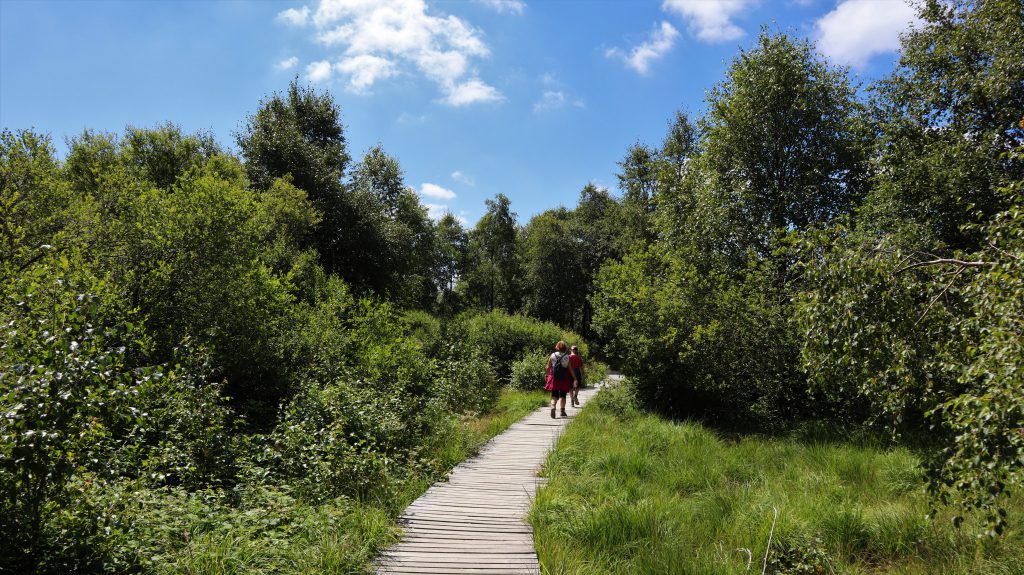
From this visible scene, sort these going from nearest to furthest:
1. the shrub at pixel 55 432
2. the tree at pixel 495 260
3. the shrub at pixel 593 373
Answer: the shrub at pixel 55 432, the shrub at pixel 593 373, the tree at pixel 495 260

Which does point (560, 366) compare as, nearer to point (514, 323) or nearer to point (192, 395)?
point (192, 395)

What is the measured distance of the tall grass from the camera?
476cm

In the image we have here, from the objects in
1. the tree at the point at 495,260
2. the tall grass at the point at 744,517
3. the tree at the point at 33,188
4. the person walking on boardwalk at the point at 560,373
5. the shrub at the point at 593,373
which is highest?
the tree at the point at 495,260

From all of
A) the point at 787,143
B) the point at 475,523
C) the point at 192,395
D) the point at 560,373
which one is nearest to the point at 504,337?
the point at 560,373

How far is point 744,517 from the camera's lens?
557 centimetres

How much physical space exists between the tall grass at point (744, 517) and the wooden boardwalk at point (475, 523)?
11.5 inches

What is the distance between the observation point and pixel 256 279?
11656mm

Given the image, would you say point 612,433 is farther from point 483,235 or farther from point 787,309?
point 483,235

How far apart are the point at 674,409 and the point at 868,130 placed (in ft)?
30.9

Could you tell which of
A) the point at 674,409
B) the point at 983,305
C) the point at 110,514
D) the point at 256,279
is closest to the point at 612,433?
the point at 674,409

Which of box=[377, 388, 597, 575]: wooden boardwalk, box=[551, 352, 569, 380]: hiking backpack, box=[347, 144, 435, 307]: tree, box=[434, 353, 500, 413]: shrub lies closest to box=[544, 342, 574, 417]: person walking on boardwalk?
box=[551, 352, 569, 380]: hiking backpack

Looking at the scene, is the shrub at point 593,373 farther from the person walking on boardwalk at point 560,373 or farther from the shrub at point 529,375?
the person walking on boardwalk at point 560,373

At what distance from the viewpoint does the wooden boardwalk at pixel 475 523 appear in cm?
448

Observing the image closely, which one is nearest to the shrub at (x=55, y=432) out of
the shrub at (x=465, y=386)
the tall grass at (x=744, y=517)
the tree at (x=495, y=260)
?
the tall grass at (x=744, y=517)
